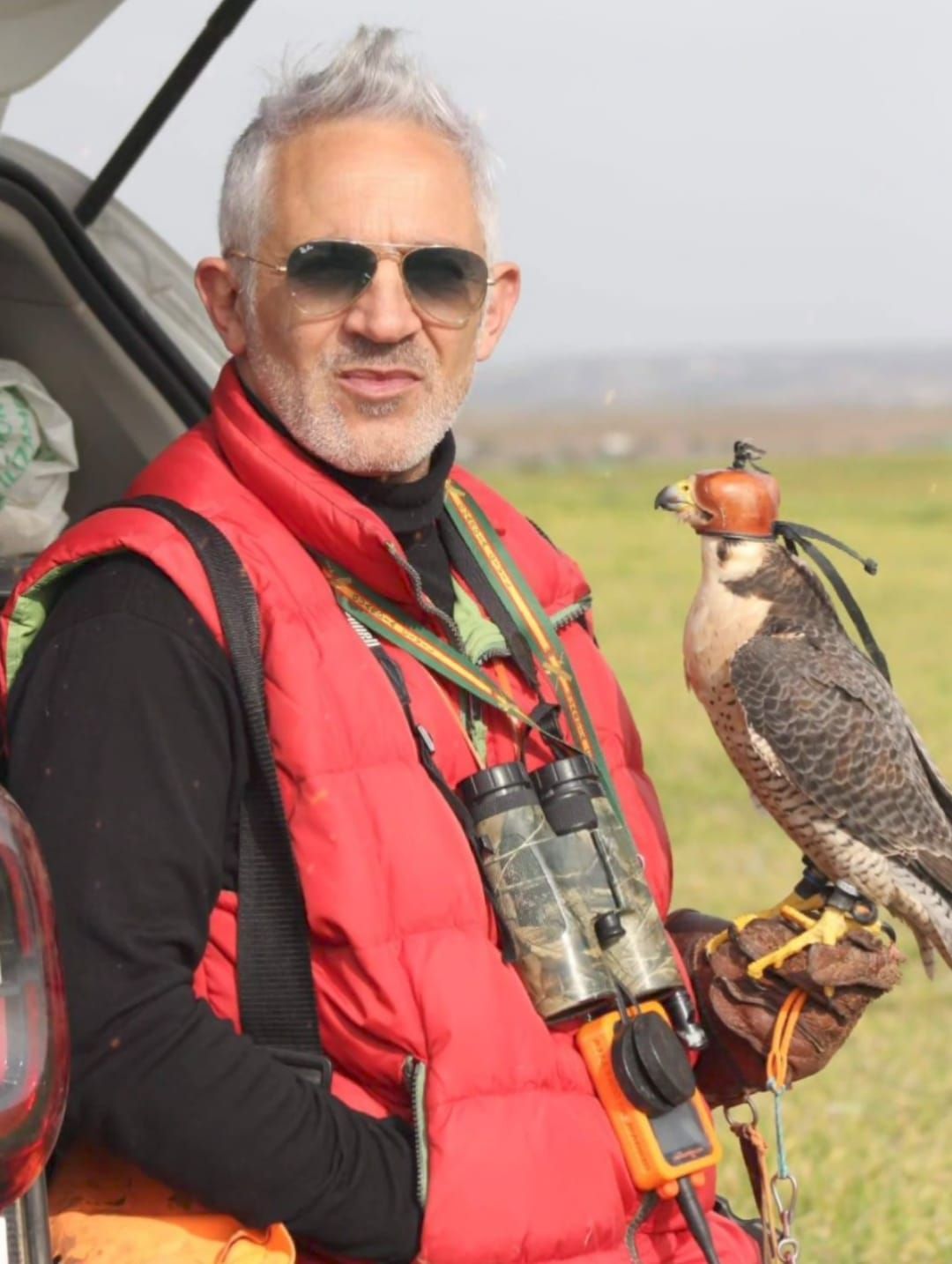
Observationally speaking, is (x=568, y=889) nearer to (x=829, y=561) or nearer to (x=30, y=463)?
(x=829, y=561)

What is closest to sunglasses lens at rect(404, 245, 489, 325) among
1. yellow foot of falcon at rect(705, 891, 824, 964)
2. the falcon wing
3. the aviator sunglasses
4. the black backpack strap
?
the aviator sunglasses

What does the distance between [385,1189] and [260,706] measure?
478mm

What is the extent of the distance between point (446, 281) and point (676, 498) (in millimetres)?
385

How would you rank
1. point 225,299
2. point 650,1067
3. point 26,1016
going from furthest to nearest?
1. point 225,299
2. point 650,1067
3. point 26,1016

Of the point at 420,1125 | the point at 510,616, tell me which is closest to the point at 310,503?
the point at 510,616

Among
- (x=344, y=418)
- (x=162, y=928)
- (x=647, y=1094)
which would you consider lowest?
(x=647, y=1094)

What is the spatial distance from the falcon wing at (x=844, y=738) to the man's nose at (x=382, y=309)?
24.4 inches

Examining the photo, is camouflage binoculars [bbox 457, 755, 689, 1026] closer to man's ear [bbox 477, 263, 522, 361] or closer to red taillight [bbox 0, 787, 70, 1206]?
man's ear [bbox 477, 263, 522, 361]

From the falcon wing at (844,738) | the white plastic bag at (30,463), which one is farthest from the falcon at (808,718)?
the white plastic bag at (30,463)

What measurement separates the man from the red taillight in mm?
464

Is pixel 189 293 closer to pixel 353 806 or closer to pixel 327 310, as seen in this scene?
pixel 327 310

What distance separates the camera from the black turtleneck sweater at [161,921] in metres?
1.93

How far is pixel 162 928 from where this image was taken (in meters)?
1.95

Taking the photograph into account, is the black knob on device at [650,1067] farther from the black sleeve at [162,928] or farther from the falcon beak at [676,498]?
the falcon beak at [676,498]
